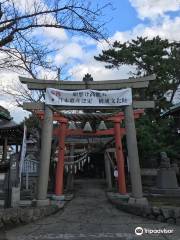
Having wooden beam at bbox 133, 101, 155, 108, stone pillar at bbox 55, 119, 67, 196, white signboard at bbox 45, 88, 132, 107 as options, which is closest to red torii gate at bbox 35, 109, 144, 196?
stone pillar at bbox 55, 119, 67, 196

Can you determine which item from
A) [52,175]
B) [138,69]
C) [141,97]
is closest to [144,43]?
[138,69]

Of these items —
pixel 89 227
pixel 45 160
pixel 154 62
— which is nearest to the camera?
pixel 89 227

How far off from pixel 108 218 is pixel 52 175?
11.6 metres

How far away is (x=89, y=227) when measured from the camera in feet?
32.3

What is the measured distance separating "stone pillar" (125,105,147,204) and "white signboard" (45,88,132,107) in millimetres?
481

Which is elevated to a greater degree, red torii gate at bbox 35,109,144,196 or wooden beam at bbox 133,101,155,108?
wooden beam at bbox 133,101,155,108

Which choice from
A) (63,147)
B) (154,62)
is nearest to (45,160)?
(63,147)

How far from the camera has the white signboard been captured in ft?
47.1

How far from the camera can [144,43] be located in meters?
33.6

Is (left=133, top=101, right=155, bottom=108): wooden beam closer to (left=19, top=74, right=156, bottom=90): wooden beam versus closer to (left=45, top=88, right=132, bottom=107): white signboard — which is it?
(left=45, top=88, right=132, bottom=107): white signboard

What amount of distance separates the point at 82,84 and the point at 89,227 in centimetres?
661

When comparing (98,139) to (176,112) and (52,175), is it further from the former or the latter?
(176,112)

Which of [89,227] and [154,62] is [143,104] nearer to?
[89,227]

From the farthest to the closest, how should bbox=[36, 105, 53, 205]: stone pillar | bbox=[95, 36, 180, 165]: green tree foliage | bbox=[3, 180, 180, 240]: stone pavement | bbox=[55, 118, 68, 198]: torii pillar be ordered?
bbox=[95, 36, 180, 165]: green tree foliage < bbox=[55, 118, 68, 198]: torii pillar < bbox=[36, 105, 53, 205]: stone pillar < bbox=[3, 180, 180, 240]: stone pavement
